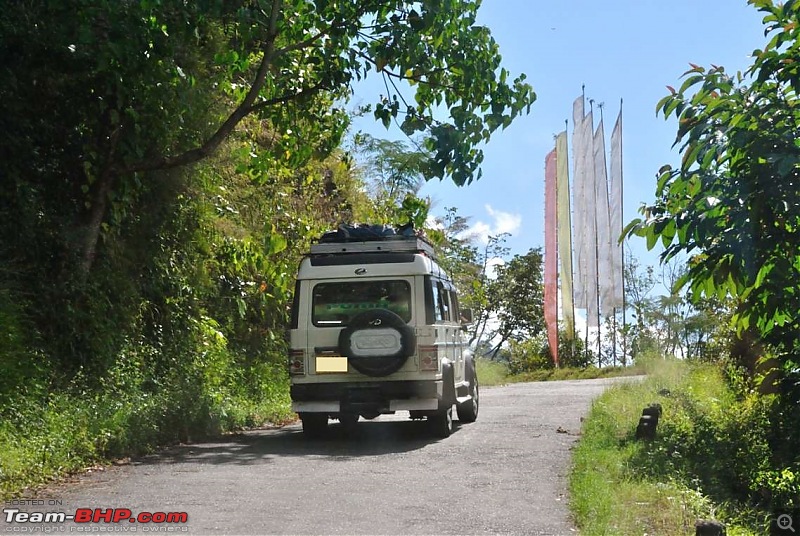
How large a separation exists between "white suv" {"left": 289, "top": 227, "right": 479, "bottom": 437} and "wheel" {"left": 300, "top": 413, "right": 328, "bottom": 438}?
0.01 metres

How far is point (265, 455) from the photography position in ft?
38.4

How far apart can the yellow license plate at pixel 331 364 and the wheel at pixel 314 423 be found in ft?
2.41

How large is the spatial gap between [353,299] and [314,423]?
189 centimetres

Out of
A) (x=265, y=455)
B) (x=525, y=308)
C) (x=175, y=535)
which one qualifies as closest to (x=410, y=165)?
(x=265, y=455)

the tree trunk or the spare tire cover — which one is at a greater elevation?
the tree trunk

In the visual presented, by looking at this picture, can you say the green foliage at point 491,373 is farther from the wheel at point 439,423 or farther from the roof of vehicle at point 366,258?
the roof of vehicle at point 366,258

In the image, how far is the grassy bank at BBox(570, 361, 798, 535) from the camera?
773 centimetres

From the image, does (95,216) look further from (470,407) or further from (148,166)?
(470,407)

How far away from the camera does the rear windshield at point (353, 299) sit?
13.3 metres

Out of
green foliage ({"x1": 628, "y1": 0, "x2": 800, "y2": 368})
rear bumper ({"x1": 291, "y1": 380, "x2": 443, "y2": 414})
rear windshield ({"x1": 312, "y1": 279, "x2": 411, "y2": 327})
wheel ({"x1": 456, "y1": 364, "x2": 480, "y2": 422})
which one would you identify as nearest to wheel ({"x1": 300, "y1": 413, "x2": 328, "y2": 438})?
rear bumper ({"x1": 291, "y1": 380, "x2": 443, "y2": 414})

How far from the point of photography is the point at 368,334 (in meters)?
12.9

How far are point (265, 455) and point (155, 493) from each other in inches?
126

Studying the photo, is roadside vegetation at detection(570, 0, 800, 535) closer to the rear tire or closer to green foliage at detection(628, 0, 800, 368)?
green foliage at detection(628, 0, 800, 368)

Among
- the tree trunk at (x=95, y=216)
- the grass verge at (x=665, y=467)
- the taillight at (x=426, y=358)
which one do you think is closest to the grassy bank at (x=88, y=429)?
the tree trunk at (x=95, y=216)
